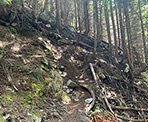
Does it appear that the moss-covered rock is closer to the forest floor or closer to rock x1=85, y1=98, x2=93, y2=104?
the forest floor

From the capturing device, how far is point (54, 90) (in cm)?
512

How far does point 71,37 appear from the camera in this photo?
41.2 ft

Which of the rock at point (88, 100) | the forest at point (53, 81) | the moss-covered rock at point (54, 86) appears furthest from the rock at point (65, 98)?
the rock at point (88, 100)

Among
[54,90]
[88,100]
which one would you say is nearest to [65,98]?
[54,90]

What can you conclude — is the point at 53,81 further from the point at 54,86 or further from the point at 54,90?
the point at 54,90

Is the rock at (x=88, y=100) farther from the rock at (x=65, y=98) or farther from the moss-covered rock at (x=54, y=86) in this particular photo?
the moss-covered rock at (x=54, y=86)

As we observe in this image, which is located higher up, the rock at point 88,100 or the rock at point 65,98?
the rock at point 65,98

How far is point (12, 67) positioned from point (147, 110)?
7.57 metres

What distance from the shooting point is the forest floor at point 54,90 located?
11.7 feet

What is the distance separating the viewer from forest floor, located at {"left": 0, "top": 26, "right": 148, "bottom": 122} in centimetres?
358

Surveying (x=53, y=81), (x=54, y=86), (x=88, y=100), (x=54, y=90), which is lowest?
(x=88, y=100)

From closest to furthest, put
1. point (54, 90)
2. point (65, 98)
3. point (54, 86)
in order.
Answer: point (54, 90) → point (54, 86) → point (65, 98)

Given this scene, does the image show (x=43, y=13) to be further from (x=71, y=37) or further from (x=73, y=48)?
(x=73, y=48)

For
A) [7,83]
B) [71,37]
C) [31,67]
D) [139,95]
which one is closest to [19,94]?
[7,83]
